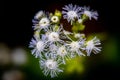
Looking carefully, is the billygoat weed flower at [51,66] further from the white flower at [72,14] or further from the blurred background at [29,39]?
the white flower at [72,14]

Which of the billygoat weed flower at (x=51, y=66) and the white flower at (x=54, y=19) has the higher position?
the white flower at (x=54, y=19)

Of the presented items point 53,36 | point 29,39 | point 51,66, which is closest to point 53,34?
point 53,36

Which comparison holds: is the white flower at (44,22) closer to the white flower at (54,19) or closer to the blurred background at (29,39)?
the white flower at (54,19)

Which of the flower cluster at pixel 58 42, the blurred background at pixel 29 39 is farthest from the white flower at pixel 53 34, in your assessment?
the blurred background at pixel 29 39

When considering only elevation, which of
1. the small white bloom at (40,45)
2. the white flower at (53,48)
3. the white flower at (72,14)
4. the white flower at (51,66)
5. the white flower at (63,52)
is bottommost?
the white flower at (51,66)

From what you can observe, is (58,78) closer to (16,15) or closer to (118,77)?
(118,77)

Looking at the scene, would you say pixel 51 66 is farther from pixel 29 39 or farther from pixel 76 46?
pixel 29 39

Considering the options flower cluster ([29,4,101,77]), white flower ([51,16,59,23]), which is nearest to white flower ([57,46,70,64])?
flower cluster ([29,4,101,77])

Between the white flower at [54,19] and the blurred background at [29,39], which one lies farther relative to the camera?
the blurred background at [29,39]

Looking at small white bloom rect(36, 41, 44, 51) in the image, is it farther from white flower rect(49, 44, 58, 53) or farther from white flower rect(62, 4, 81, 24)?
white flower rect(62, 4, 81, 24)
